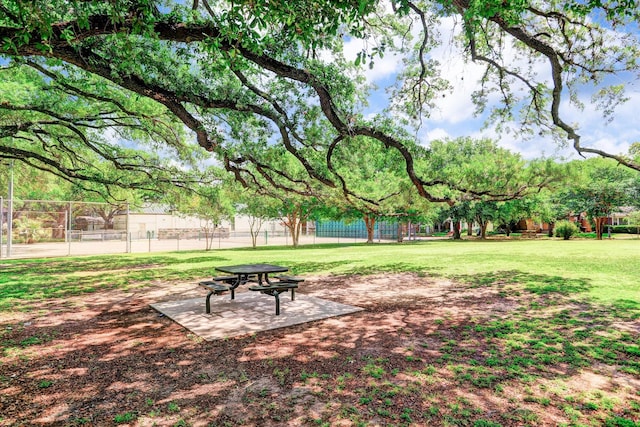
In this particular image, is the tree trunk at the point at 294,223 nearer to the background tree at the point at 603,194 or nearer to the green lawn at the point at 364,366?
the green lawn at the point at 364,366

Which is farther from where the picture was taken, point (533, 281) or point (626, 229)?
point (626, 229)

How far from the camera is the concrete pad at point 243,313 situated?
5.67 m

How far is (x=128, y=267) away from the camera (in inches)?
576

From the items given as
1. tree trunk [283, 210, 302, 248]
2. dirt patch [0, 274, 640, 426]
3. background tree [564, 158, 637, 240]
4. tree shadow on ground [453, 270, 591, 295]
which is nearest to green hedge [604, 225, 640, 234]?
background tree [564, 158, 637, 240]

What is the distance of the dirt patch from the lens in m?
3.12

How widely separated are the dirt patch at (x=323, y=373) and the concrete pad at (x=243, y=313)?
0.30 meters

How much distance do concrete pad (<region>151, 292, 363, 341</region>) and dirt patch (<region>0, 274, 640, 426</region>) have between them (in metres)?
0.30

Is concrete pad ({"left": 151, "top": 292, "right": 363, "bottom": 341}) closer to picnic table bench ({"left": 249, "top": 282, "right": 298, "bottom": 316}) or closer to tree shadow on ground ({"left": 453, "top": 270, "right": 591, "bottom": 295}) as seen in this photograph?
picnic table bench ({"left": 249, "top": 282, "right": 298, "bottom": 316})

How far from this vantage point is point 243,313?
6.61 m

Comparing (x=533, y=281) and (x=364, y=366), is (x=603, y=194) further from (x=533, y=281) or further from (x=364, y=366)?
(x=364, y=366)

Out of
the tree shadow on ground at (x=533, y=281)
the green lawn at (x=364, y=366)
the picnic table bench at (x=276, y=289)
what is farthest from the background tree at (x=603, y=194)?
the picnic table bench at (x=276, y=289)

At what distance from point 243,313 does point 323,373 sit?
2991 millimetres

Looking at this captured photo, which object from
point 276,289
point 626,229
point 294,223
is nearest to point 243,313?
point 276,289

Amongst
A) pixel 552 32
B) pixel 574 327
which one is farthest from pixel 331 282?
pixel 552 32
